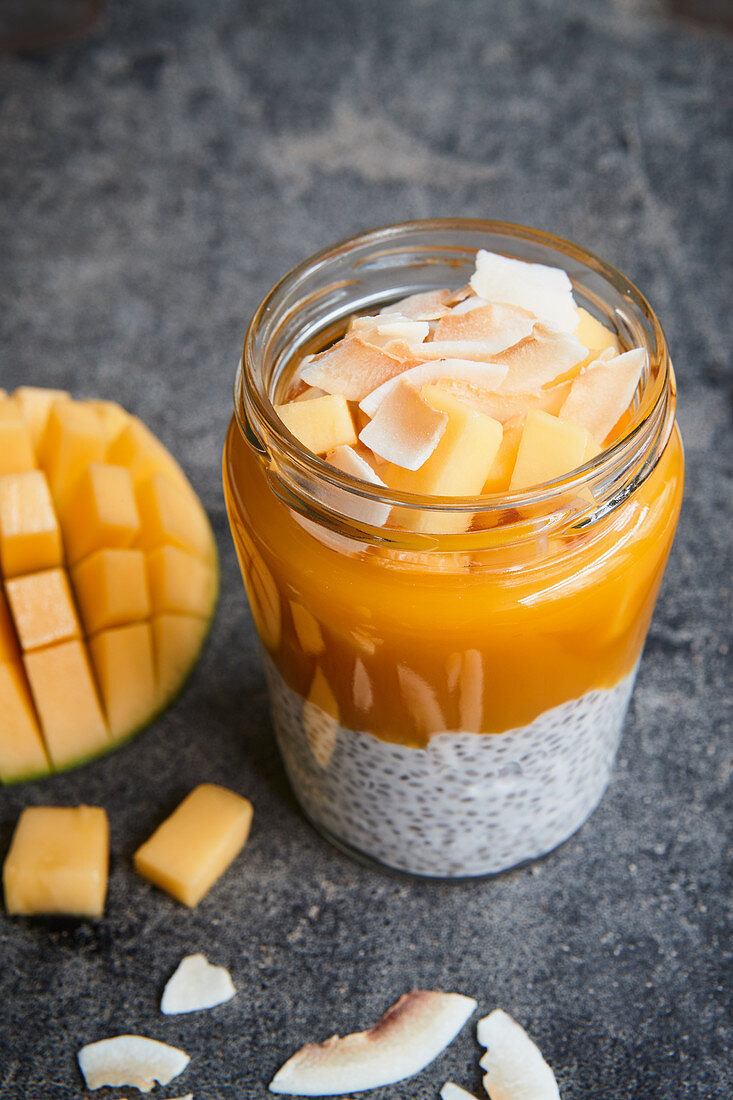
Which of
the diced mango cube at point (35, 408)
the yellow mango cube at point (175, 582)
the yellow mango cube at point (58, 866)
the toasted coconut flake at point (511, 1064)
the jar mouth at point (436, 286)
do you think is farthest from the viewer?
the diced mango cube at point (35, 408)

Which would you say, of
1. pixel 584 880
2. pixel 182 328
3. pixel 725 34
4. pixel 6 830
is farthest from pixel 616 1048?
pixel 725 34

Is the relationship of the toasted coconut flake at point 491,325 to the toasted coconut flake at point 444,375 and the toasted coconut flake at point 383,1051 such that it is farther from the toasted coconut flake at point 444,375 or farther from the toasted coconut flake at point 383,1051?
the toasted coconut flake at point 383,1051

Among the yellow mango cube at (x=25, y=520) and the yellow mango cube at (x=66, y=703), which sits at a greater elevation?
the yellow mango cube at (x=25, y=520)

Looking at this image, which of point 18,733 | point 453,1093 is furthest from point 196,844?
point 453,1093

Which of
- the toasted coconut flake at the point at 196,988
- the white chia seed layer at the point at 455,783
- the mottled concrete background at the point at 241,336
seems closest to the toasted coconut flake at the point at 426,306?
the white chia seed layer at the point at 455,783

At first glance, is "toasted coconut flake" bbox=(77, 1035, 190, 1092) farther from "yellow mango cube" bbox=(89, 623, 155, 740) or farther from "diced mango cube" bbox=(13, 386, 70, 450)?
"diced mango cube" bbox=(13, 386, 70, 450)

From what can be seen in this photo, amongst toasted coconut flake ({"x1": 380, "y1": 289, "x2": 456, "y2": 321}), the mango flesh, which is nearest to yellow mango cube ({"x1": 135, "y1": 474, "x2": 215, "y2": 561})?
the mango flesh

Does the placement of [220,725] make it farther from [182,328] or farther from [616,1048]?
[182,328]
